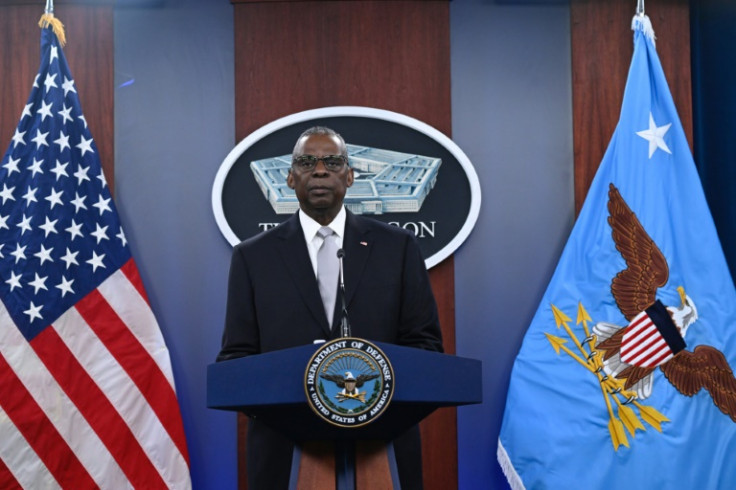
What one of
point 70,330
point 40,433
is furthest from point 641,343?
point 40,433

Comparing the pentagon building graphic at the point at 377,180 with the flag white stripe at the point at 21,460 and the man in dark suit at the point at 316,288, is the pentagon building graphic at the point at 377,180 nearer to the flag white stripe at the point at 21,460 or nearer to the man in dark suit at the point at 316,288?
the man in dark suit at the point at 316,288

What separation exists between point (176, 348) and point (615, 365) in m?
1.88

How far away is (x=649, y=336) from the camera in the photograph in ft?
12.1

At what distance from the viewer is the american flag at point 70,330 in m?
3.68

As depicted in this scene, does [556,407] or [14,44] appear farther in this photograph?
[14,44]

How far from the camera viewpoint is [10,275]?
374 centimetres

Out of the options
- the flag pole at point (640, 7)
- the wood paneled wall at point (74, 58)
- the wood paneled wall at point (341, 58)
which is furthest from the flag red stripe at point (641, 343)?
the wood paneled wall at point (74, 58)

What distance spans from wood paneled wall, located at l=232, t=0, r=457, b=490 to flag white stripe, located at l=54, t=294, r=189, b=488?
3.60 feet

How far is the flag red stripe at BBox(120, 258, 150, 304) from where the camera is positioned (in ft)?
12.7

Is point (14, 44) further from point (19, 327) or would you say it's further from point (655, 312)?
point (655, 312)

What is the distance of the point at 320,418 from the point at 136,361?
2.10 meters

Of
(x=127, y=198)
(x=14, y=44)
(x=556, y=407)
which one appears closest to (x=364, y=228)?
(x=556, y=407)

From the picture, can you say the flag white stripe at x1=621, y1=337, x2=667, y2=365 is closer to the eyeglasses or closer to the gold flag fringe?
the eyeglasses

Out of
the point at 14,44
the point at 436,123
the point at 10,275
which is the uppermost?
the point at 14,44
